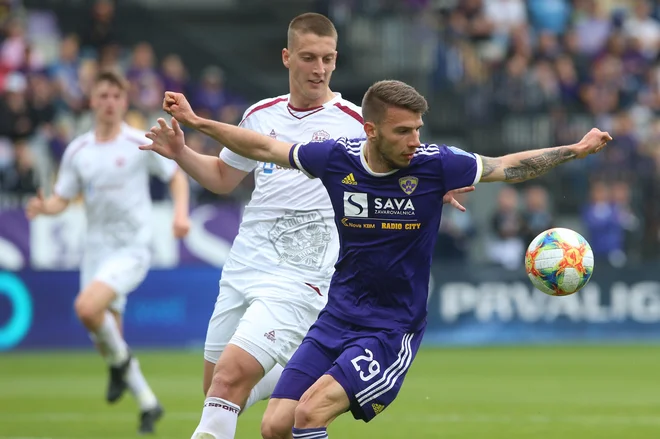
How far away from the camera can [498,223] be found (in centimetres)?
2064

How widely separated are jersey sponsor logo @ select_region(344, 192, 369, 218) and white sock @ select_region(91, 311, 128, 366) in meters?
4.65

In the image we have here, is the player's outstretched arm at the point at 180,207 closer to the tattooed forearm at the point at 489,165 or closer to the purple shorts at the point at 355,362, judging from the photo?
the purple shorts at the point at 355,362

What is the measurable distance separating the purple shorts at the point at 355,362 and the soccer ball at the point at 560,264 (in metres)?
1.04

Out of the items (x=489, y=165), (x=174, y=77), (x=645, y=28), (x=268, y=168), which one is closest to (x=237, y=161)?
(x=268, y=168)

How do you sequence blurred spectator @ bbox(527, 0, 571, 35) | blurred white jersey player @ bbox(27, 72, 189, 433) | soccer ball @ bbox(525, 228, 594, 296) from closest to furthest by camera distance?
1. soccer ball @ bbox(525, 228, 594, 296)
2. blurred white jersey player @ bbox(27, 72, 189, 433)
3. blurred spectator @ bbox(527, 0, 571, 35)

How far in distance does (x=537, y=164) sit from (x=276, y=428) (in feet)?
7.02

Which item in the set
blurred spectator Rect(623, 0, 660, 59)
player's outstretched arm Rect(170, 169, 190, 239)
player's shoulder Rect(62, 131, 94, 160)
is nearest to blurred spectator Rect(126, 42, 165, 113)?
player's shoulder Rect(62, 131, 94, 160)

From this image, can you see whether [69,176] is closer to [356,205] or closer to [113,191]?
[113,191]

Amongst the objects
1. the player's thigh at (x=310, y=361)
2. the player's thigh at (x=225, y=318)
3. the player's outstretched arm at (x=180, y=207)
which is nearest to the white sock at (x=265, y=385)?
the player's thigh at (x=225, y=318)

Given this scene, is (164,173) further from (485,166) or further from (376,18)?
(376,18)

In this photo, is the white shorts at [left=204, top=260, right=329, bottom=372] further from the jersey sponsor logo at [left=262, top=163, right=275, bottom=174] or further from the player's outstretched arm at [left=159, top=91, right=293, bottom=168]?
the player's outstretched arm at [left=159, top=91, right=293, bottom=168]

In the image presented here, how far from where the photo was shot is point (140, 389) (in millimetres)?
10727

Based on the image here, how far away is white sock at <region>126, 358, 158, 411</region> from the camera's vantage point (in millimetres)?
10602

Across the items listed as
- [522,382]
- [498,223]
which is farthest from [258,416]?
[498,223]
